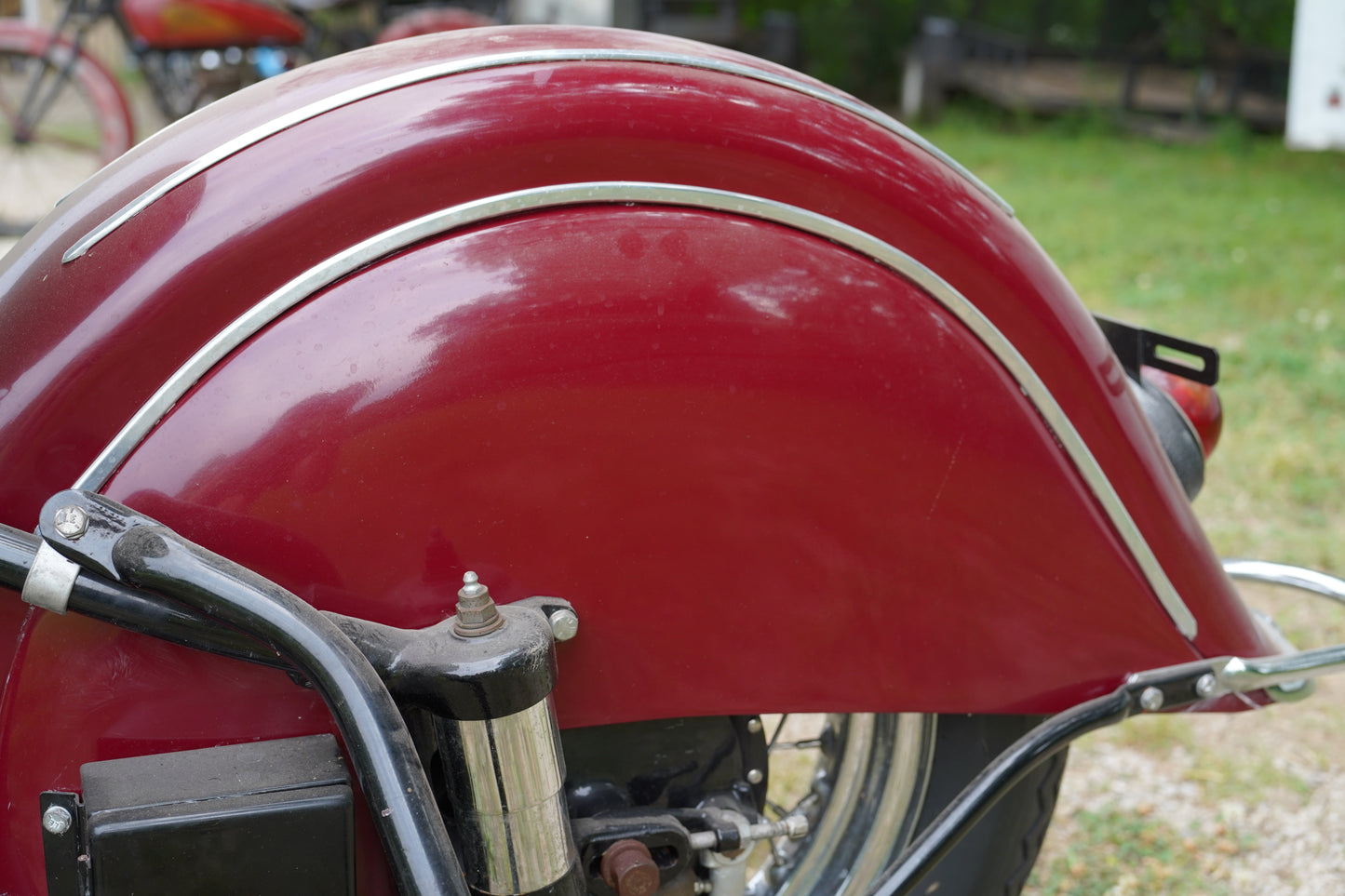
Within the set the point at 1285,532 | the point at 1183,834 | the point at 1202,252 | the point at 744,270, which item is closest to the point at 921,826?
the point at 744,270

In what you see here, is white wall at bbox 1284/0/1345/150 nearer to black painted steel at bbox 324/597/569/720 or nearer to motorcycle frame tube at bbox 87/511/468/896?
black painted steel at bbox 324/597/569/720

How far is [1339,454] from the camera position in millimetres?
3500

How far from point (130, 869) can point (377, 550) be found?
0.28 meters

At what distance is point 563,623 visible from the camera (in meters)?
0.98

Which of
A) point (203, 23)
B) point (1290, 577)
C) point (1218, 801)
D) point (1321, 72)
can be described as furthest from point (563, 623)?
point (203, 23)

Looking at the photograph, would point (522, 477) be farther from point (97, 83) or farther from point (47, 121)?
point (47, 121)

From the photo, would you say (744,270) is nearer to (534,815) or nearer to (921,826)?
(534,815)

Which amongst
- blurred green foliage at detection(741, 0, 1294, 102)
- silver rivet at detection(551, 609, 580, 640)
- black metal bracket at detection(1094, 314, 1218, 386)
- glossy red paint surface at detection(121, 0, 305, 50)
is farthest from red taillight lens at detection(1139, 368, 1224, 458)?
blurred green foliage at detection(741, 0, 1294, 102)

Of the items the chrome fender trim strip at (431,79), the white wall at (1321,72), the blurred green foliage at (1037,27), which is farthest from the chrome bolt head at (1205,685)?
the blurred green foliage at (1037,27)

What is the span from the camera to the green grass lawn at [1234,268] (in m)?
3.26

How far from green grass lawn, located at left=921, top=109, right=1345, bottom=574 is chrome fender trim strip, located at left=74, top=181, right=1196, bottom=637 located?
2027 millimetres

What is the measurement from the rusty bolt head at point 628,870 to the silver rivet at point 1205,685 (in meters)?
0.55

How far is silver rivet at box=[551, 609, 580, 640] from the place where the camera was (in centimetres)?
98

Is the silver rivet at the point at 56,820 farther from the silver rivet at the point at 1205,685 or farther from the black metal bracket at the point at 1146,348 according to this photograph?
the black metal bracket at the point at 1146,348
